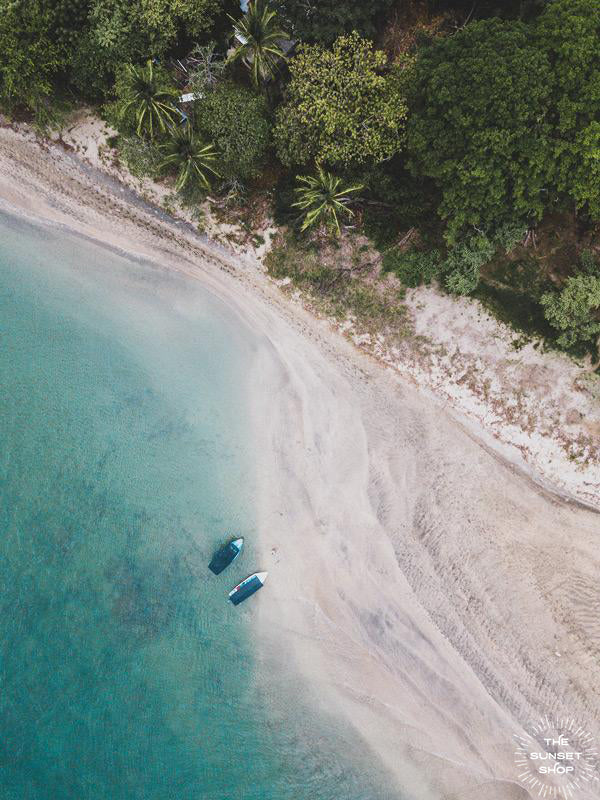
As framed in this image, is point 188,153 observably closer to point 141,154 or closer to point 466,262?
point 141,154

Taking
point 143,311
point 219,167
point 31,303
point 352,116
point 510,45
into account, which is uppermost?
point 510,45

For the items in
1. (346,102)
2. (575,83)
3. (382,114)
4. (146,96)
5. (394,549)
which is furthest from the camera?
(394,549)

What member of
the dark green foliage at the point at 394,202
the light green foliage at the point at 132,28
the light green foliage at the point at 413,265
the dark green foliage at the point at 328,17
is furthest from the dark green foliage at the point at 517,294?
the light green foliage at the point at 132,28

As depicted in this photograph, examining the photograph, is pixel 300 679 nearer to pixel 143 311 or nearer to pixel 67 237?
pixel 143 311

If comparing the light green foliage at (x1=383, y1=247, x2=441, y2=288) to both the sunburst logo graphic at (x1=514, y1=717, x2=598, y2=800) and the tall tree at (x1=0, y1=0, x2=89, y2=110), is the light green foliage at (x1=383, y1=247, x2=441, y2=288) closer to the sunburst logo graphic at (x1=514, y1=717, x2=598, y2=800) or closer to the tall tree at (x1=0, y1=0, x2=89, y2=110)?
the tall tree at (x1=0, y1=0, x2=89, y2=110)

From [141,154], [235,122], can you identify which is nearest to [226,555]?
[141,154]

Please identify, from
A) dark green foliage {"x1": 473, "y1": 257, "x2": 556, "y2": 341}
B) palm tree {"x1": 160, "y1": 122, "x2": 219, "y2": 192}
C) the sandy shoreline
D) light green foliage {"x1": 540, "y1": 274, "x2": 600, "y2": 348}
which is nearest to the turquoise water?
the sandy shoreline

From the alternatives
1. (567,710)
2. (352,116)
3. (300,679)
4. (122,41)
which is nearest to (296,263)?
(352,116)
